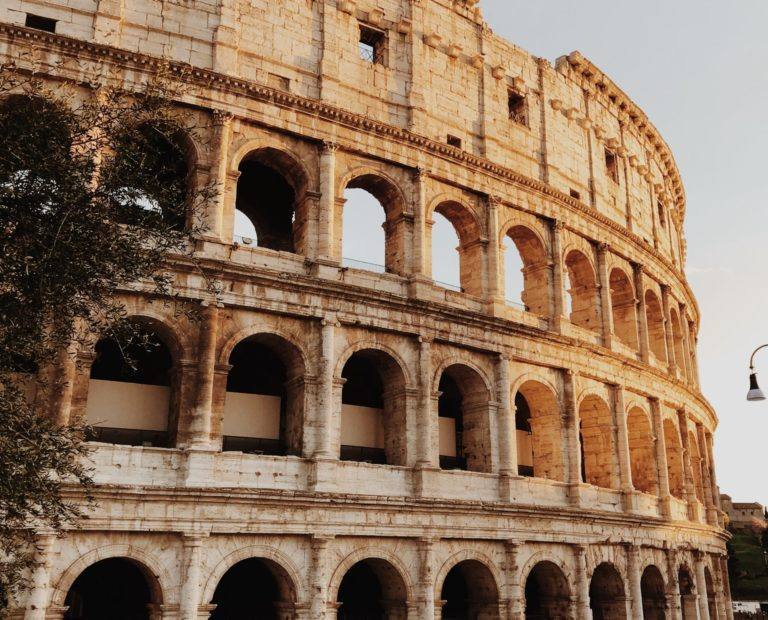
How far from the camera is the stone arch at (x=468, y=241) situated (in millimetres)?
19125

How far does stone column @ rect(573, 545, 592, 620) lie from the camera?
59.8 ft

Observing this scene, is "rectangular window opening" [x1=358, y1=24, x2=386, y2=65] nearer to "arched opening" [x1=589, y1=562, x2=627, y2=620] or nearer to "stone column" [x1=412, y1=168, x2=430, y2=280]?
"stone column" [x1=412, y1=168, x2=430, y2=280]

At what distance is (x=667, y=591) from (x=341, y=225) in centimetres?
1376

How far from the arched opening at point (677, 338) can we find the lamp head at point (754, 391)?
10465 millimetres

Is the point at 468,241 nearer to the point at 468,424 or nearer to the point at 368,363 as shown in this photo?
the point at 368,363

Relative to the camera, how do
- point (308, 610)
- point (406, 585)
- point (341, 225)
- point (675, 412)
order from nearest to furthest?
1. point (308, 610)
2. point (406, 585)
3. point (341, 225)
4. point (675, 412)

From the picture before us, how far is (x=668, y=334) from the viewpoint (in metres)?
25.6

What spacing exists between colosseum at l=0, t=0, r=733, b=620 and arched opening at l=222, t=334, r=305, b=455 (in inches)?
2.4

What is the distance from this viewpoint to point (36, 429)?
8906 millimetres

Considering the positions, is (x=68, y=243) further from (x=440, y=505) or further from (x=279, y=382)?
(x=440, y=505)

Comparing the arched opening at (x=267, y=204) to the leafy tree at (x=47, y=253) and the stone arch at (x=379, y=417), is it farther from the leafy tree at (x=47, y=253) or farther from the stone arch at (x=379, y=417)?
the leafy tree at (x=47, y=253)

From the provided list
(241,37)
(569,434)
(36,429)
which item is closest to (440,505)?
(569,434)

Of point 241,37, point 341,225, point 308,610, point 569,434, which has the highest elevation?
point 241,37

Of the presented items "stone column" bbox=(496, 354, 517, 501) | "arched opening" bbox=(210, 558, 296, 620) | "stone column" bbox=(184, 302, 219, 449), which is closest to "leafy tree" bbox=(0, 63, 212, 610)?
"stone column" bbox=(184, 302, 219, 449)
